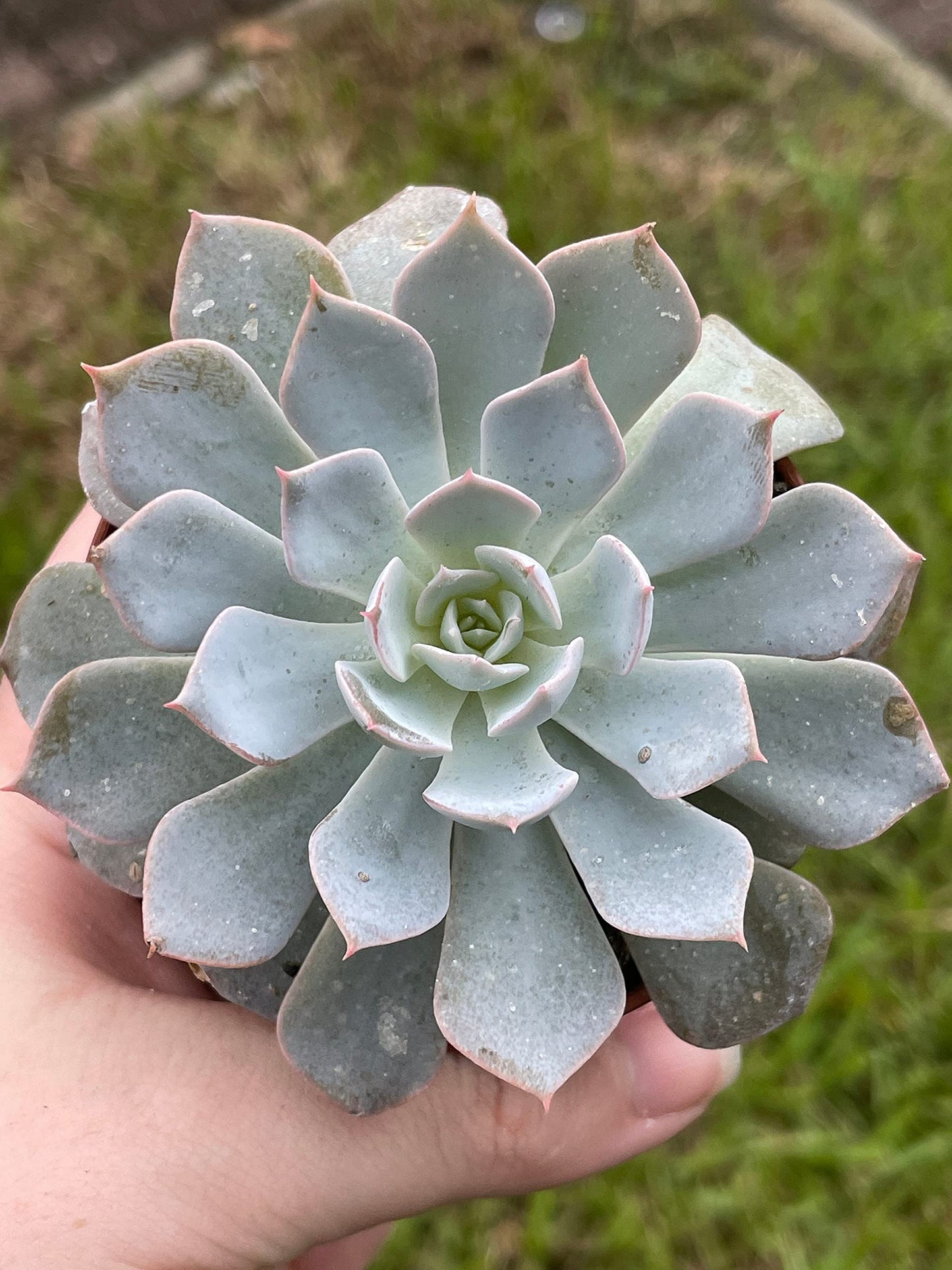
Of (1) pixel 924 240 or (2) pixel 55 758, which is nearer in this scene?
(2) pixel 55 758

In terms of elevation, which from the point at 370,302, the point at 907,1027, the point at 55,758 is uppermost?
the point at 370,302

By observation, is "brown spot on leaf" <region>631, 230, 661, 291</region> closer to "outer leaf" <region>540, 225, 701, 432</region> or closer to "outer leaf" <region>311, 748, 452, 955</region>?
"outer leaf" <region>540, 225, 701, 432</region>

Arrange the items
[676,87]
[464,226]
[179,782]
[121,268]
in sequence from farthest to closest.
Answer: [676,87], [121,268], [179,782], [464,226]

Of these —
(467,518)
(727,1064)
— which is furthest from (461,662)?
(727,1064)

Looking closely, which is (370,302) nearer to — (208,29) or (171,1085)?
(171,1085)

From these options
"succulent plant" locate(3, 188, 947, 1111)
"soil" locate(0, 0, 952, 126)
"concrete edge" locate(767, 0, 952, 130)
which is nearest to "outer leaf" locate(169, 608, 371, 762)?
→ "succulent plant" locate(3, 188, 947, 1111)

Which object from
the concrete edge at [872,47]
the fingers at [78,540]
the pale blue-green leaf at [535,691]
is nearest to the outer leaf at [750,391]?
the pale blue-green leaf at [535,691]

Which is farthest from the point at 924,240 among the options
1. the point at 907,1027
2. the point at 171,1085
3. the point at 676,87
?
the point at 171,1085
